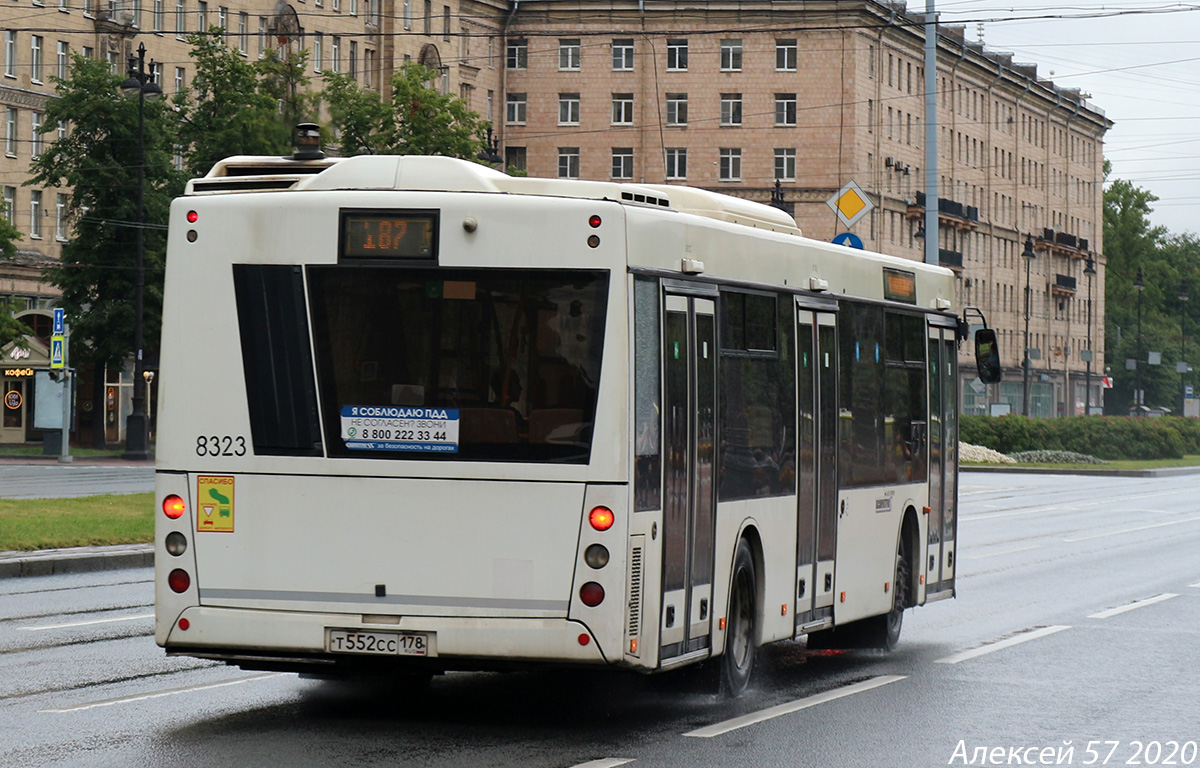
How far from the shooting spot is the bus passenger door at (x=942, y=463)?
15086mm

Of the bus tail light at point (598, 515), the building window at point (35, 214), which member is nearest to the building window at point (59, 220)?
the building window at point (35, 214)

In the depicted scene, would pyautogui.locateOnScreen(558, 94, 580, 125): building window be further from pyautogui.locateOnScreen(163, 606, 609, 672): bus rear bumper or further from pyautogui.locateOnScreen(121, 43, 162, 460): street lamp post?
pyautogui.locateOnScreen(163, 606, 609, 672): bus rear bumper

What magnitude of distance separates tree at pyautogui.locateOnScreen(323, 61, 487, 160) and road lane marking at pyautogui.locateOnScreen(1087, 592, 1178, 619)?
4842 centimetres

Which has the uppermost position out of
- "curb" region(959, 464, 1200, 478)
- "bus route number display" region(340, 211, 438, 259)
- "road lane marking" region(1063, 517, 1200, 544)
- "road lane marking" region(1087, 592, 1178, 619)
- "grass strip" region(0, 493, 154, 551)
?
"bus route number display" region(340, 211, 438, 259)

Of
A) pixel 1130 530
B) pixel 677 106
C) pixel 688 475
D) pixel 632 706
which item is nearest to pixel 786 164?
pixel 677 106

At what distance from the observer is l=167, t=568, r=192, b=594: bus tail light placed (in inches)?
384

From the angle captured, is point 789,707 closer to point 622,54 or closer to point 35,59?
point 35,59

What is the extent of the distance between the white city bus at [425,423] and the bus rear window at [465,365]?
1 centimetres

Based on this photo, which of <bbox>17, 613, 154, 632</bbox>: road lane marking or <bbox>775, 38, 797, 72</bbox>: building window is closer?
<bbox>17, 613, 154, 632</bbox>: road lane marking

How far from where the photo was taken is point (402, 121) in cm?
6781

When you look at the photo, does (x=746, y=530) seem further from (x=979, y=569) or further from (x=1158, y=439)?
(x=1158, y=439)

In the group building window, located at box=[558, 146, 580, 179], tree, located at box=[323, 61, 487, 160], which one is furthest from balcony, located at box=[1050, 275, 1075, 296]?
tree, located at box=[323, 61, 487, 160]

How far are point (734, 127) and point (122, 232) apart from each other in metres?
50.6

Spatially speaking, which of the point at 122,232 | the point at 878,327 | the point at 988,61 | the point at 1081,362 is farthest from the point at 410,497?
the point at 1081,362
